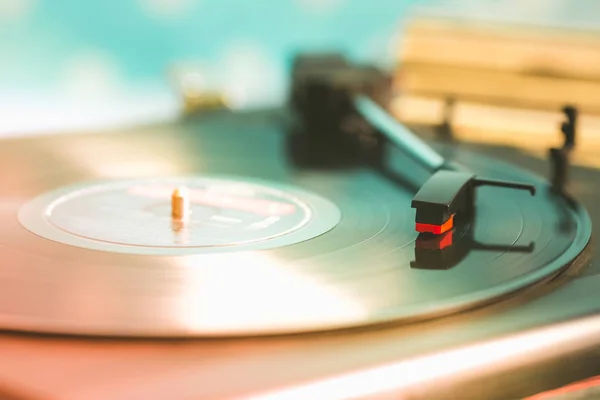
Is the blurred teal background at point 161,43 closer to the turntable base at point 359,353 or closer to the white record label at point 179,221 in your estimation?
the white record label at point 179,221

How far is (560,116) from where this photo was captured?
1.25 meters

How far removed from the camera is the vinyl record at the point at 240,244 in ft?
1.68

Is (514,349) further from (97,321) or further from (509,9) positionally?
(509,9)

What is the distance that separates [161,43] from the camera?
1.46m

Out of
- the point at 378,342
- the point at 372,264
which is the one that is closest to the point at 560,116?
the point at 372,264

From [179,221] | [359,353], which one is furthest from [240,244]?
[359,353]

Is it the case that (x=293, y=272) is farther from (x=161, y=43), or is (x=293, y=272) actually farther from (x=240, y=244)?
(x=161, y=43)

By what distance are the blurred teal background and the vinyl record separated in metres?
0.40

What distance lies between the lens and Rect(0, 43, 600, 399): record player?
0.46 metres

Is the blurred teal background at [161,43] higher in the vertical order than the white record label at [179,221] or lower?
higher

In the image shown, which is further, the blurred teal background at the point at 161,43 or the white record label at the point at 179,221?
the blurred teal background at the point at 161,43

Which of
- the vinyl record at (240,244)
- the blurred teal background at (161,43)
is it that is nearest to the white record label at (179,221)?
the vinyl record at (240,244)

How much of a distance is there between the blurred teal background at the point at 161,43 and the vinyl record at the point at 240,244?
0.40 metres

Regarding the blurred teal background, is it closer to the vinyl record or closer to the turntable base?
the vinyl record
